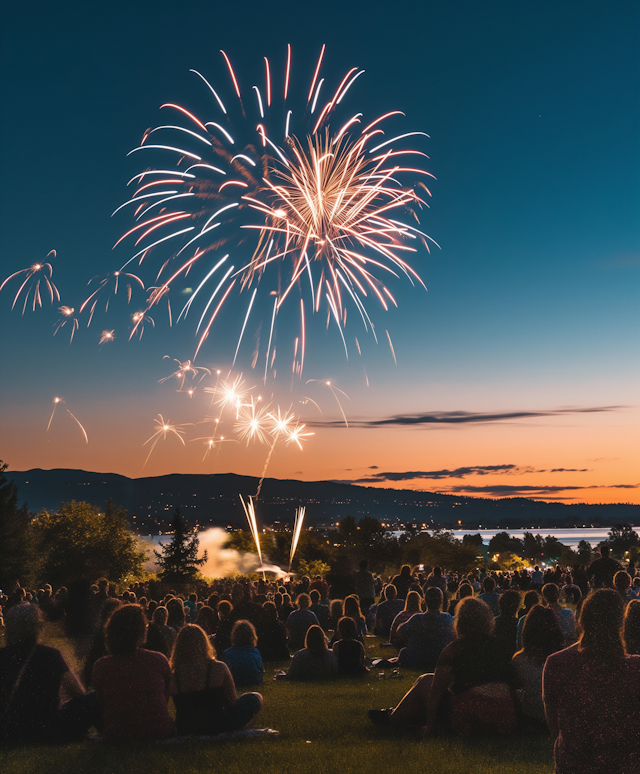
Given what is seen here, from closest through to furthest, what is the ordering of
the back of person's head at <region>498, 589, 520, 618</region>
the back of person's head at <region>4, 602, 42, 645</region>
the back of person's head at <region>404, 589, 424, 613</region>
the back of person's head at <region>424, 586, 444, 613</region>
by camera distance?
the back of person's head at <region>4, 602, 42, 645</region>
the back of person's head at <region>498, 589, 520, 618</region>
the back of person's head at <region>424, 586, 444, 613</region>
the back of person's head at <region>404, 589, 424, 613</region>

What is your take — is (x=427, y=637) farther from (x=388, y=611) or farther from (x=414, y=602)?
(x=388, y=611)

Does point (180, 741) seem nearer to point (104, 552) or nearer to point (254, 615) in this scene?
point (254, 615)

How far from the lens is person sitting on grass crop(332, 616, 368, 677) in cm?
997

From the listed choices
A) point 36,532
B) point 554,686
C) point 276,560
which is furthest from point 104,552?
point 554,686

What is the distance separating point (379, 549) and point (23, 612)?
357 feet

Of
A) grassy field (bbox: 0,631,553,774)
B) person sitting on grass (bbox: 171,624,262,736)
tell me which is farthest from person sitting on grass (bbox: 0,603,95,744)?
person sitting on grass (bbox: 171,624,262,736)

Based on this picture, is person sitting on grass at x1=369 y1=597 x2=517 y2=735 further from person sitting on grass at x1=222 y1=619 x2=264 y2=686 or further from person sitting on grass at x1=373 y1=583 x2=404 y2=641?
person sitting on grass at x1=373 y1=583 x2=404 y2=641

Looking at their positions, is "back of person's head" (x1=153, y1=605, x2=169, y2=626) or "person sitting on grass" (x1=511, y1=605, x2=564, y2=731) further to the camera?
"back of person's head" (x1=153, y1=605, x2=169, y2=626)

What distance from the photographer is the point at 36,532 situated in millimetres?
48469

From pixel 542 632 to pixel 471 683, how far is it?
815mm

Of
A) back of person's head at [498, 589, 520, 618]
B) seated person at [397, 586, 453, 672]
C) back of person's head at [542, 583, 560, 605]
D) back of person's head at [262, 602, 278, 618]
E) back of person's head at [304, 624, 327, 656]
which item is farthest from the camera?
back of person's head at [262, 602, 278, 618]

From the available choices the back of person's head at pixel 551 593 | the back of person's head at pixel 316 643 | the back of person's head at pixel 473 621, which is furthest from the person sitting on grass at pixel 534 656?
the back of person's head at pixel 551 593

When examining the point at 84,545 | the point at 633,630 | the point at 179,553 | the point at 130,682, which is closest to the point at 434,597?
the point at 633,630

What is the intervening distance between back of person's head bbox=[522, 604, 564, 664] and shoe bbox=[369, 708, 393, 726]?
1.62 meters
